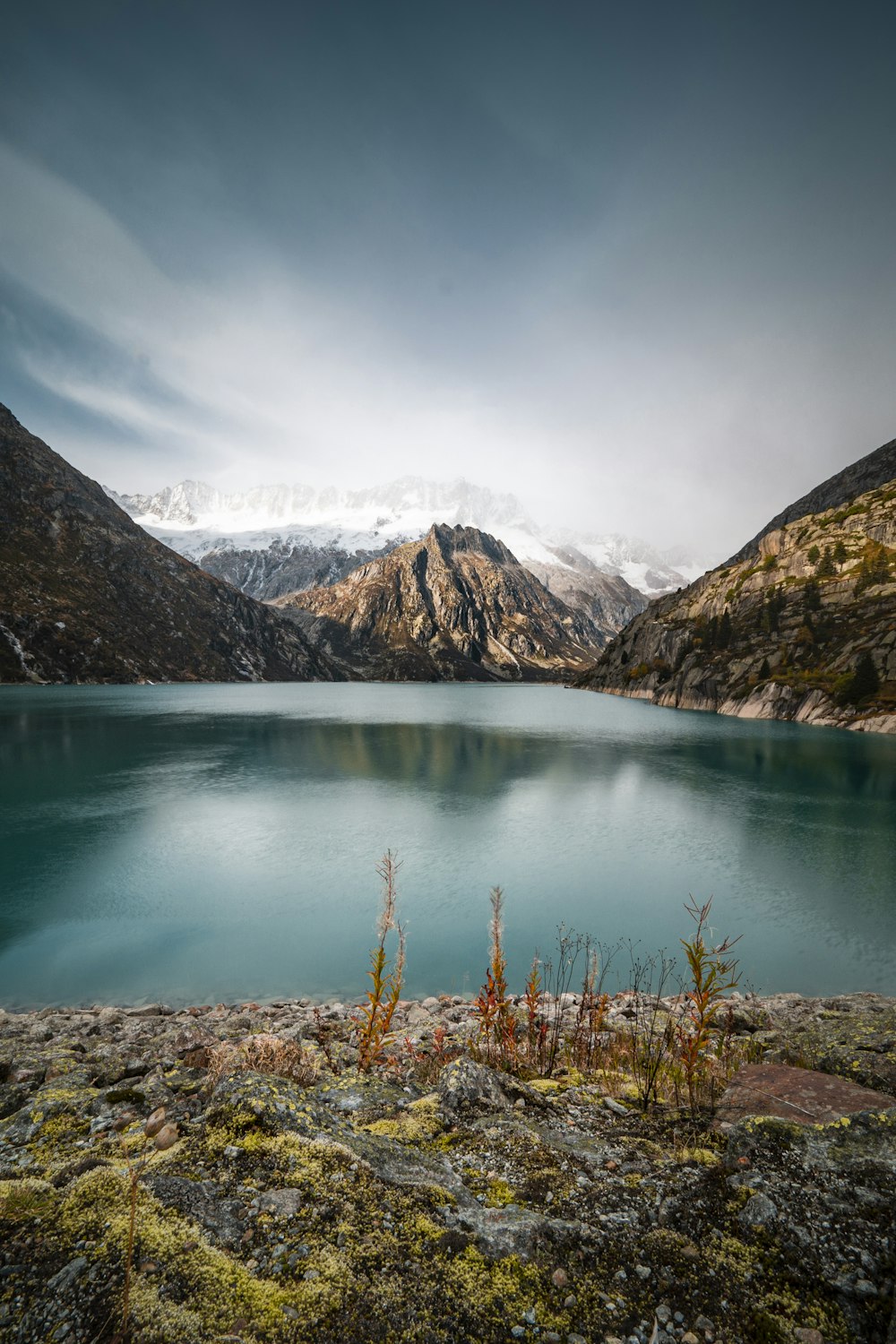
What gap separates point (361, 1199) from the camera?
4176 millimetres

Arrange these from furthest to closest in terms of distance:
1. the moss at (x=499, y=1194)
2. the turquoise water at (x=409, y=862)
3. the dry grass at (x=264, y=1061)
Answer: the turquoise water at (x=409, y=862) < the dry grass at (x=264, y=1061) < the moss at (x=499, y=1194)

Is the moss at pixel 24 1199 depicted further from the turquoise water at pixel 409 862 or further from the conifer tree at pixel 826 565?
the conifer tree at pixel 826 565

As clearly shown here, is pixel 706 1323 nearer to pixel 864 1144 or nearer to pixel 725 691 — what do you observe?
pixel 864 1144

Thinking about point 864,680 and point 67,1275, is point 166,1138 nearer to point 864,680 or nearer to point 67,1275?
point 67,1275

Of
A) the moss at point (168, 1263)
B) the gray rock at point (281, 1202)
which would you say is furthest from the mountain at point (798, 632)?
the moss at point (168, 1263)

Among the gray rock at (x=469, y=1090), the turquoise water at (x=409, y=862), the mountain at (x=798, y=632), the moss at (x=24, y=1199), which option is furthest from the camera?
the mountain at (x=798, y=632)

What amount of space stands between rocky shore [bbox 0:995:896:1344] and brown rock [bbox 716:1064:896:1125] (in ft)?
0.11

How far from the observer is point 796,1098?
18.9 ft

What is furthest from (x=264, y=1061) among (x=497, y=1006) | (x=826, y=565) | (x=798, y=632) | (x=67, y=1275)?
→ (x=826, y=565)

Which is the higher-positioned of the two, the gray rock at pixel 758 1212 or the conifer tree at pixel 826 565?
the conifer tree at pixel 826 565

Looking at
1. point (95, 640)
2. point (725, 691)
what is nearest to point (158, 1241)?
point (725, 691)

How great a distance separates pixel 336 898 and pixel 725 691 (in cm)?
11930

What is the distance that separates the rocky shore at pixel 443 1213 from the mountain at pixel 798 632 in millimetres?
102209

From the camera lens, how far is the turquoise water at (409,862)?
60.0 ft
